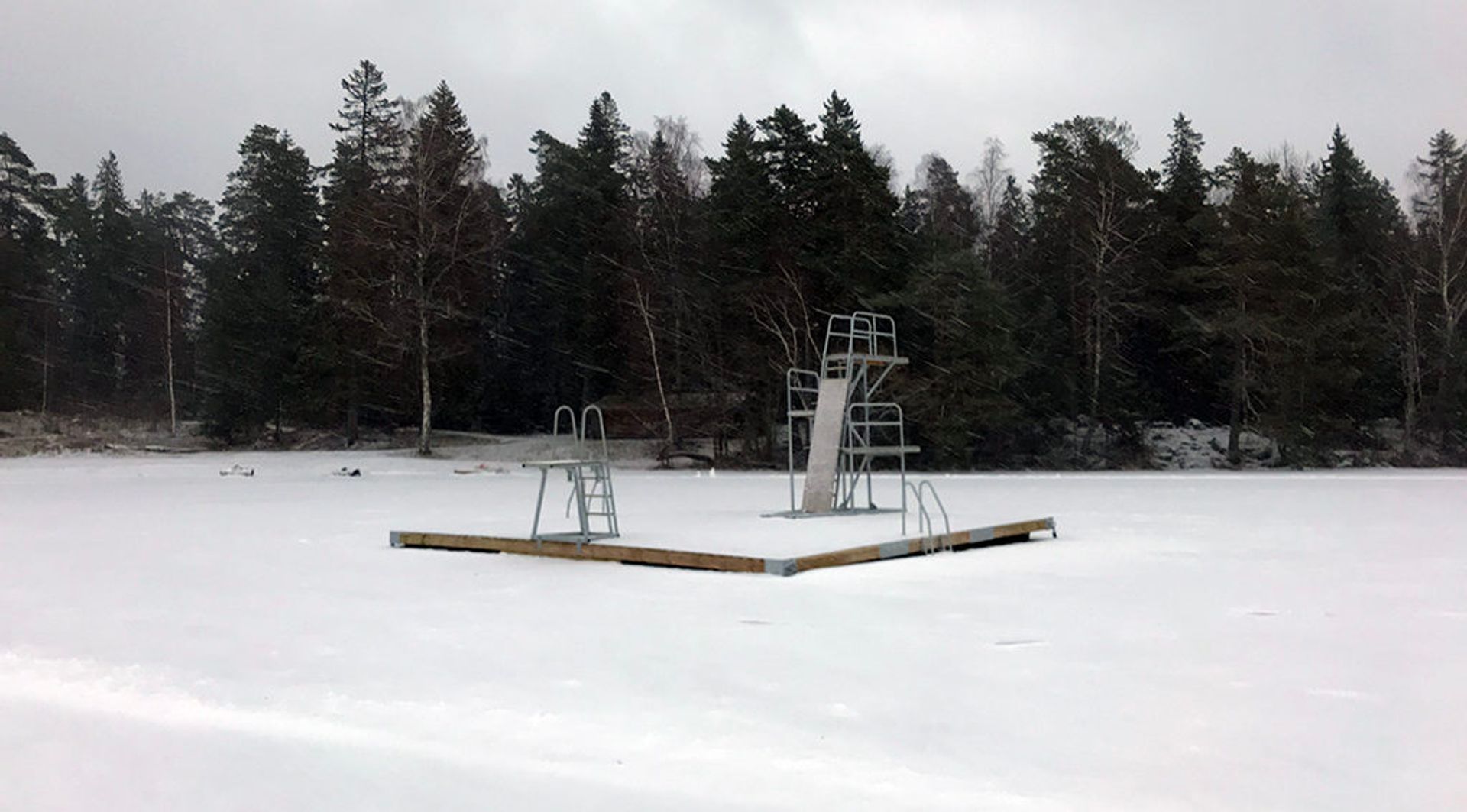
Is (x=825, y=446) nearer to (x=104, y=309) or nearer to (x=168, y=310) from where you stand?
(x=168, y=310)

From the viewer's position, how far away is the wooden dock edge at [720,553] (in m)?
7.81

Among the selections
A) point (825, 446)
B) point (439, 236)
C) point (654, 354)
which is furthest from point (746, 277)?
point (825, 446)

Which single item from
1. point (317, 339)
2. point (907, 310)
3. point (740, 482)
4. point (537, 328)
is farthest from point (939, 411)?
point (317, 339)

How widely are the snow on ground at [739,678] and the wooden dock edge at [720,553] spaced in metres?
0.14

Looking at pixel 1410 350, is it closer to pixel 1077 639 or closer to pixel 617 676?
pixel 1077 639

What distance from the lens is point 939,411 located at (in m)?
26.1

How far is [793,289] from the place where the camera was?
27.8 meters

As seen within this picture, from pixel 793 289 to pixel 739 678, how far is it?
23.7 m

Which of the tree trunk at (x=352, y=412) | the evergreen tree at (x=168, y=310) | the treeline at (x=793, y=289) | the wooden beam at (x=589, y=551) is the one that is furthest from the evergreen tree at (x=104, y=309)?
the wooden beam at (x=589, y=551)

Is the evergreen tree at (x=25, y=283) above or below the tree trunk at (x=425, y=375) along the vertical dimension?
above

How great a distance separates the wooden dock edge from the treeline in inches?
627

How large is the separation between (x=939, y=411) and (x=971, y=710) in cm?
2252

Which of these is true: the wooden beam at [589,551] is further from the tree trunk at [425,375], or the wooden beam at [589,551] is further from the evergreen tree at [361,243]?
the evergreen tree at [361,243]

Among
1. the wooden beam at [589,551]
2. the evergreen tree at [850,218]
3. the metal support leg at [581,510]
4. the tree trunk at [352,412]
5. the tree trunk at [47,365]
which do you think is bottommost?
the wooden beam at [589,551]
